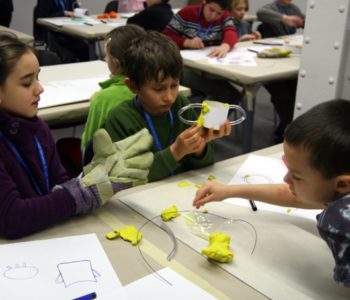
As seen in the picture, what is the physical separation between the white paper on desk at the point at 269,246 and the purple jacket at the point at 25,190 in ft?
0.68

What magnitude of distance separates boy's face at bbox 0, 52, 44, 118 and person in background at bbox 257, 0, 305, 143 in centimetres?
220

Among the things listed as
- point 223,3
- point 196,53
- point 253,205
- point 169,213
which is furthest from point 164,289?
point 223,3

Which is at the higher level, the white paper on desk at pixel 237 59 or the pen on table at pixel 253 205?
the white paper on desk at pixel 237 59

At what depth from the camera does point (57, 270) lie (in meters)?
0.89

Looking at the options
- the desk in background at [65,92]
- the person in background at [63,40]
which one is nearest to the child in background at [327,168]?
the desk in background at [65,92]

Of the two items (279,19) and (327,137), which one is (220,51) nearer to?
(279,19)

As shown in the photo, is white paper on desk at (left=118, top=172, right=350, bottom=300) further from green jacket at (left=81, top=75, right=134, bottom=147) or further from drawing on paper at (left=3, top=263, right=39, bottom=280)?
green jacket at (left=81, top=75, right=134, bottom=147)

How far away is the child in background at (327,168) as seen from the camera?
0.73 m

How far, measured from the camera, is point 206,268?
3.05 ft

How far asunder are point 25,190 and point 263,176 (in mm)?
688

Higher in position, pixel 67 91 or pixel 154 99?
pixel 154 99

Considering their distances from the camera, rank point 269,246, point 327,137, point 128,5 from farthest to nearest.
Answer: point 128,5 → point 269,246 → point 327,137

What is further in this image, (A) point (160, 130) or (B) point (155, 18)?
(B) point (155, 18)

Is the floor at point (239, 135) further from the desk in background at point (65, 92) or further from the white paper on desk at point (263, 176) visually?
the white paper on desk at point (263, 176)
